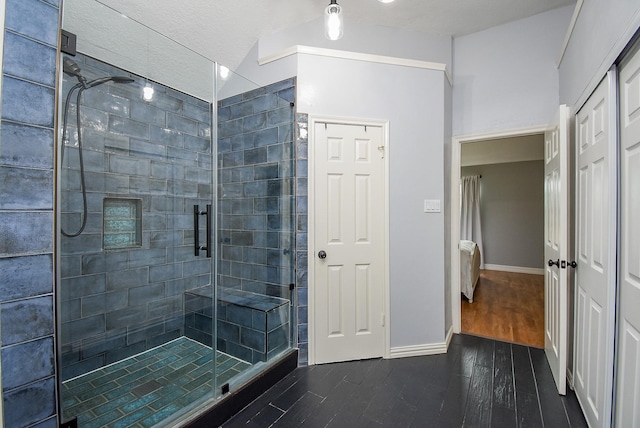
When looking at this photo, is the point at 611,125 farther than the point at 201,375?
No

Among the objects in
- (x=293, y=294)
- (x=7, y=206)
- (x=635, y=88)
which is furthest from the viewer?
(x=293, y=294)

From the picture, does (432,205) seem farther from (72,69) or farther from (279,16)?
(72,69)

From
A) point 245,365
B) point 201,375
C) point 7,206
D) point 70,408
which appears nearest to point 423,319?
point 245,365

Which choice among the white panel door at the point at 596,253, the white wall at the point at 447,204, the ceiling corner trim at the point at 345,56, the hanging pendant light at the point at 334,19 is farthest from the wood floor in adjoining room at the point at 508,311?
the hanging pendant light at the point at 334,19

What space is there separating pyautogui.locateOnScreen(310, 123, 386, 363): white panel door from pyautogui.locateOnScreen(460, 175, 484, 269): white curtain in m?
4.74

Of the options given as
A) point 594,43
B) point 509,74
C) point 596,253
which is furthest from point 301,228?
point 509,74

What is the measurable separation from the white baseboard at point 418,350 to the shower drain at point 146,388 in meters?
1.74

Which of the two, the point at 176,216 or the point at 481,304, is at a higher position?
the point at 176,216

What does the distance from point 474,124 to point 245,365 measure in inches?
115

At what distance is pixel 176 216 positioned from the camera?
2539 millimetres

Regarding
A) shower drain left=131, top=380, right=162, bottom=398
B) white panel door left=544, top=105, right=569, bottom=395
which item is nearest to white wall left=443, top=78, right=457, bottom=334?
white panel door left=544, top=105, right=569, bottom=395

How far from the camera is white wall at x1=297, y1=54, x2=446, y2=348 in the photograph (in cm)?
234

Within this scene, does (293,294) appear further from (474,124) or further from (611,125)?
(474,124)

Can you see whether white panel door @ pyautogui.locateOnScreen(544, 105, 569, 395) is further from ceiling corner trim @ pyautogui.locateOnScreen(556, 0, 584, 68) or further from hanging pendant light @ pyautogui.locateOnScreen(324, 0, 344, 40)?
hanging pendant light @ pyautogui.locateOnScreen(324, 0, 344, 40)
